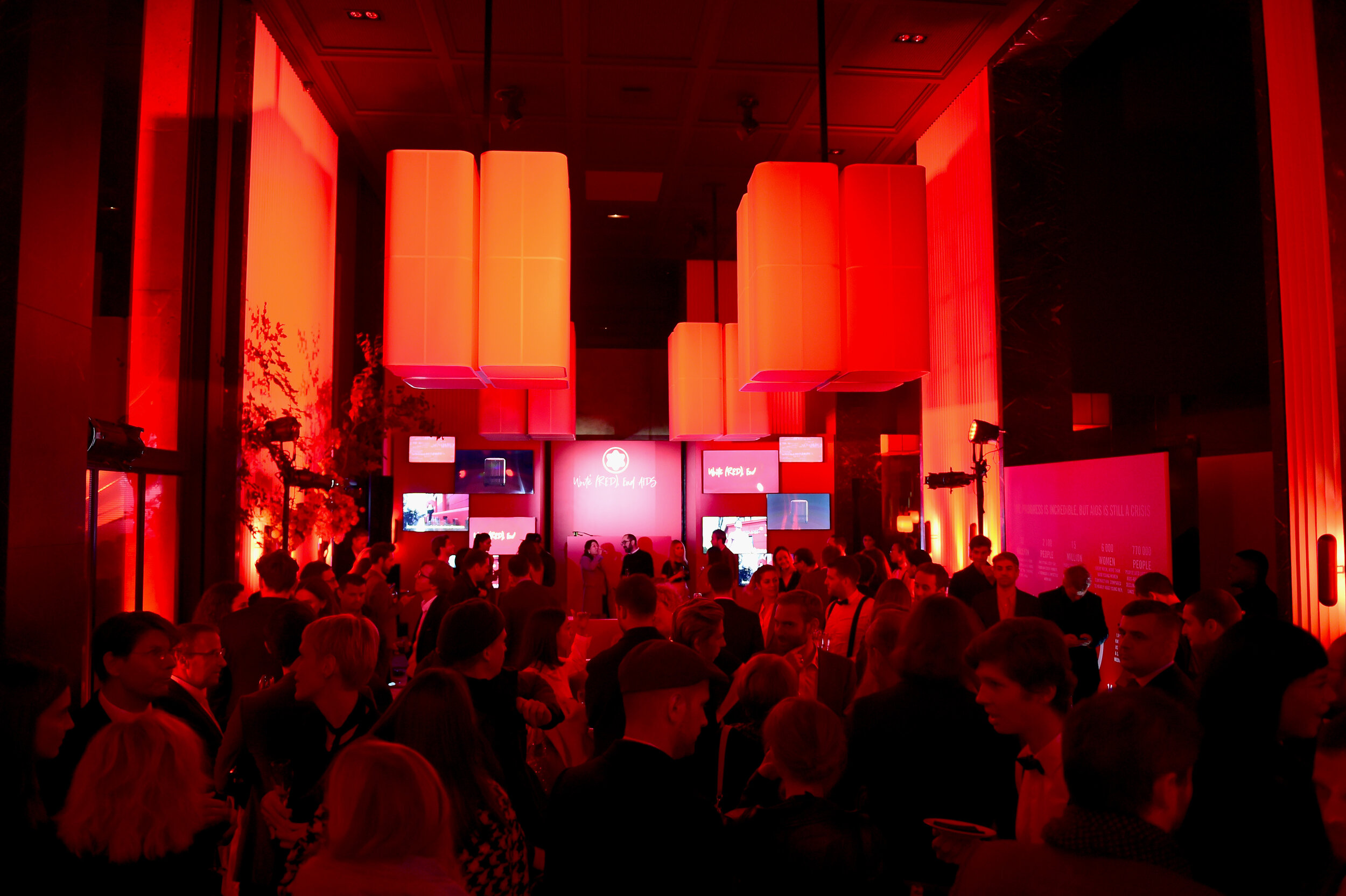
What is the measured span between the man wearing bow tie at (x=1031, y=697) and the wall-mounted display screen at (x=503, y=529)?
42.6ft

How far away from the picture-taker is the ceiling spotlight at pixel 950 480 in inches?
359

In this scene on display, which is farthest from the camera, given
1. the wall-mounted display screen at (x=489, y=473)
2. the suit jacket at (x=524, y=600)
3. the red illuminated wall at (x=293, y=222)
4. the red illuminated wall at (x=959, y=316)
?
the wall-mounted display screen at (x=489, y=473)

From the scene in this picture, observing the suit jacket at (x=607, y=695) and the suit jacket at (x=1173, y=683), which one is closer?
the suit jacket at (x=1173, y=683)

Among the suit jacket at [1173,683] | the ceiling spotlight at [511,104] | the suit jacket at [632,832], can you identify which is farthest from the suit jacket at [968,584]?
the ceiling spotlight at [511,104]

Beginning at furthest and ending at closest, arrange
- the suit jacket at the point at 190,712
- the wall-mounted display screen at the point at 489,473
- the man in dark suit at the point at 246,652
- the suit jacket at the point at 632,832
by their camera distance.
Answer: the wall-mounted display screen at the point at 489,473, the man in dark suit at the point at 246,652, the suit jacket at the point at 190,712, the suit jacket at the point at 632,832

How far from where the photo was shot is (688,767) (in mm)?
2096

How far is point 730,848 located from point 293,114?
9288mm

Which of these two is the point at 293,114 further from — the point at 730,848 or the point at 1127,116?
the point at 730,848

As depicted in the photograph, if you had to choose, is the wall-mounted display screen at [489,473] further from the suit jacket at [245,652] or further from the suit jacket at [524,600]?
the suit jacket at [245,652]

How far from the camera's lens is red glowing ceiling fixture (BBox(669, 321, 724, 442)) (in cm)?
1134

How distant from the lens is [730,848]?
6.57 ft

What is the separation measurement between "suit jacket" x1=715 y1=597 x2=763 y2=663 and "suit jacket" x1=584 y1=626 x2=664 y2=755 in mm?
1152

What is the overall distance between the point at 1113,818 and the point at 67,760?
8.39 feet

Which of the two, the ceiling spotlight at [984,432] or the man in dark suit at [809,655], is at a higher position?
the ceiling spotlight at [984,432]
